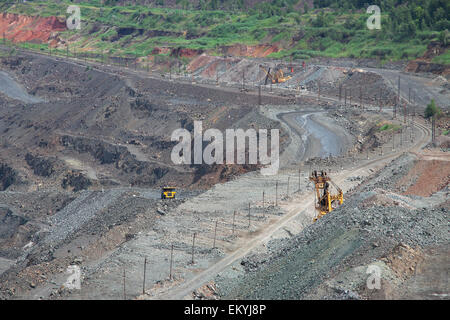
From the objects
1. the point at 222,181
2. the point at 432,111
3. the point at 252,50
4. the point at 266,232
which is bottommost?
the point at 252,50

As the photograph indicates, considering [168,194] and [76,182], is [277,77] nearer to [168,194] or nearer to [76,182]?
[76,182]

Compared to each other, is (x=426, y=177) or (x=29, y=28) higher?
(x=426, y=177)

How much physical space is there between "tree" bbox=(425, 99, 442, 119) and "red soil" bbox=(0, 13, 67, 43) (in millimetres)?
100557

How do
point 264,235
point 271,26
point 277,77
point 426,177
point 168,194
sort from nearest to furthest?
point 264,235
point 426,177
point 168,194
point 277,77
point 271,26

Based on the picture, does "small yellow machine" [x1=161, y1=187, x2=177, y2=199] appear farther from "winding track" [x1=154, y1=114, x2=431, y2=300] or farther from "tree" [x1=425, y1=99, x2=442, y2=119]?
"tree" [x1=425, y1=99, x2=442, y2=119]

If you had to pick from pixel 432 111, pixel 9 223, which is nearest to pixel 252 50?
pixel 432 111

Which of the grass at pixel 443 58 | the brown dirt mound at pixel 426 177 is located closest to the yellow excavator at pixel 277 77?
the grass at pixel 443 58

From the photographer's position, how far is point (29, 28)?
160m

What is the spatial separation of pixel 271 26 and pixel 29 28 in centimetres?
5821

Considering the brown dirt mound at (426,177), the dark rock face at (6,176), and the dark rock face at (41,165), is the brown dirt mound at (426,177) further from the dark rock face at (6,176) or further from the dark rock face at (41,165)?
the dark rock face at (6,176)

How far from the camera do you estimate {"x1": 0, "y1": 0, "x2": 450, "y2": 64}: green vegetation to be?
104750mm

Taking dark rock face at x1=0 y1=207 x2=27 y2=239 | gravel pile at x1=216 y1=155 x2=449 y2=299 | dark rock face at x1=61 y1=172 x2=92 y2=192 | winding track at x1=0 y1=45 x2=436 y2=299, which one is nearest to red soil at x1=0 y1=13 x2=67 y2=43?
dark rock face at x1=61 y1=172 x2=92 y2=192

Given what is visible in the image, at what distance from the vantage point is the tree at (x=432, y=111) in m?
67.3

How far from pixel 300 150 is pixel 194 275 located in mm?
30218
